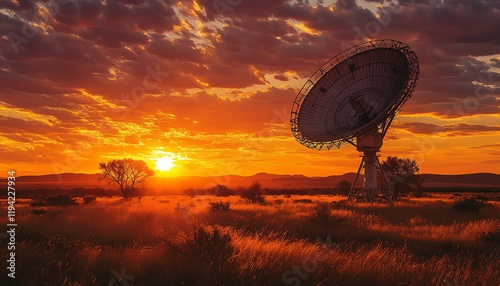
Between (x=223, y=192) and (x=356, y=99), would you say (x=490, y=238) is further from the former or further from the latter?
(x=223, y=192)

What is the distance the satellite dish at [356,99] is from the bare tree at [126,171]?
3766cm

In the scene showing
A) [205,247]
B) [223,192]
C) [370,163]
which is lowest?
[205,247]

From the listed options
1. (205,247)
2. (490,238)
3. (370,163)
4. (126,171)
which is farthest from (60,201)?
(490,238)

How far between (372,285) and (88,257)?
20.5 feet

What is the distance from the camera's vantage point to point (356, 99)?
34.9 metres

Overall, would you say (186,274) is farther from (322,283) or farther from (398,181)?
(398,181)

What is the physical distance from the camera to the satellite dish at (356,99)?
33.1m

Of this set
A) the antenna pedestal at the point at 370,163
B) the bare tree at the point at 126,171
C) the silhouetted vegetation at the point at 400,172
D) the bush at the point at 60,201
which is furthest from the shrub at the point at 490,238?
the silhouetted vegetation at the point at 400,172

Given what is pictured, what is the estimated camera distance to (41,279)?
781cm

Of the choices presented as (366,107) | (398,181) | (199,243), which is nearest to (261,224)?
(199,243)

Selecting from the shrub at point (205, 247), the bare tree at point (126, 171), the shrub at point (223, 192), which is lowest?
the shrub at point (205, 247)

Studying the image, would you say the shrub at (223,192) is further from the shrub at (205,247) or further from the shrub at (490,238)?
the shrub at (205,247)

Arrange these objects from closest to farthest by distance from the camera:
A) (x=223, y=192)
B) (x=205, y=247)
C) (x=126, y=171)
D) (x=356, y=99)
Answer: (x=205, y=247) < (x=356, y=99) < (x=126, y=171) < (x=223, y=192)

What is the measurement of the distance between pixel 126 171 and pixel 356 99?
42.7 meters
